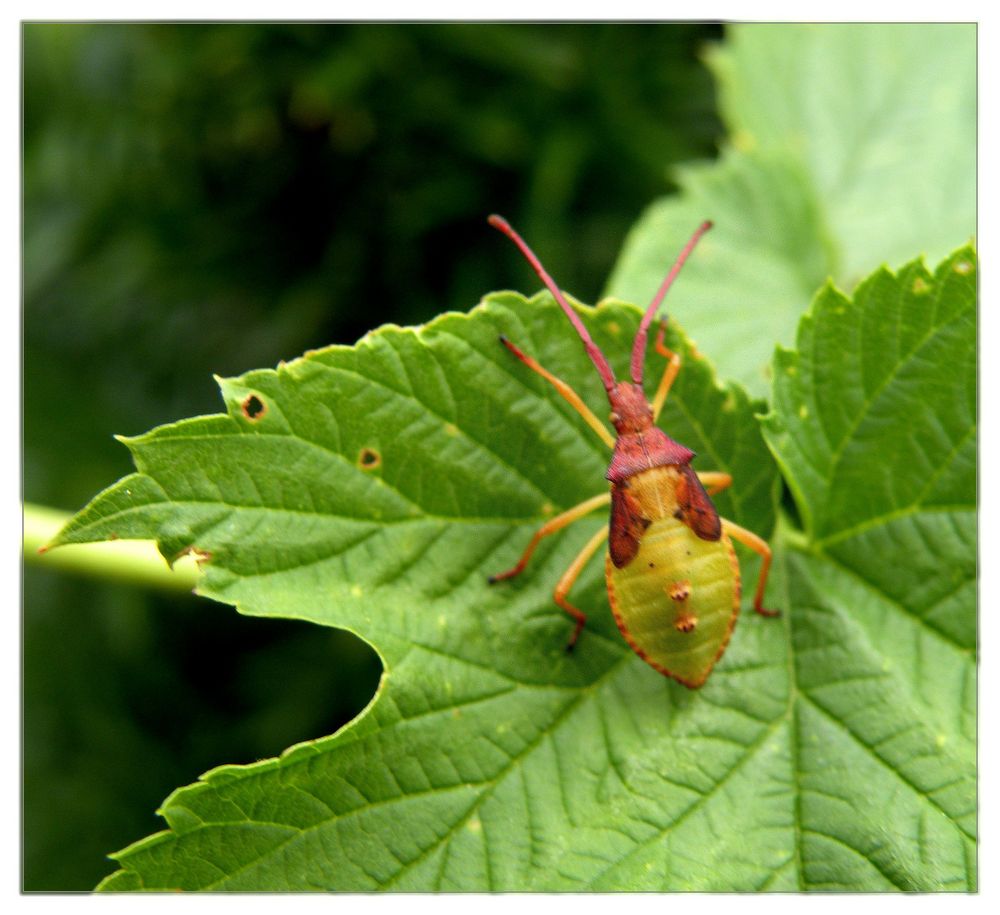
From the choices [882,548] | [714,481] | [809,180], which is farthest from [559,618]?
[809,180]

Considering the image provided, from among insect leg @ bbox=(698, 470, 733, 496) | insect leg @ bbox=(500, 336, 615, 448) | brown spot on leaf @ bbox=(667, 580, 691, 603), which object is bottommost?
brown spot on leaf @ bbox=(667, 580, 691, 603)

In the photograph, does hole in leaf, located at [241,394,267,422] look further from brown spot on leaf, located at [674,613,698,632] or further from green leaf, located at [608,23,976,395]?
green leaf, located at [608,23,976,395]

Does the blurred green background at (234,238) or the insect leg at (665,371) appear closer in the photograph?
the insect leg at (665,371)

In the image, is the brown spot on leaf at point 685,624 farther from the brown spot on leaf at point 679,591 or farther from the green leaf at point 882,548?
the green leaf at point 882,548

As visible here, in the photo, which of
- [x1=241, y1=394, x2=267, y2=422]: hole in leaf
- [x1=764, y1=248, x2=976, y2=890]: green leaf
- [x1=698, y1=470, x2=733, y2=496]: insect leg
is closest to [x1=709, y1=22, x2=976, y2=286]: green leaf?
[x1=764, y1=248, x2=976, y2=890]: green leaf

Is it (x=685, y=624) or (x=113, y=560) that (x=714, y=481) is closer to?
(x=685, y=624)

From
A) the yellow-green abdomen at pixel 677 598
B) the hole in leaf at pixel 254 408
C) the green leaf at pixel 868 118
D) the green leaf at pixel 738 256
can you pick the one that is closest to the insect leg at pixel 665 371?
the yellow-green abdomen at pixel 677 598
